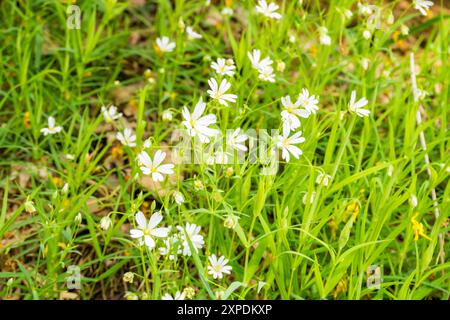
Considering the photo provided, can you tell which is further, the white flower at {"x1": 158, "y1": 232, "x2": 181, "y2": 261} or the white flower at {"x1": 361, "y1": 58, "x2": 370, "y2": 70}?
the white flower at {"x1": 361, "y1": 58, "x2": 370, "y2": 70}

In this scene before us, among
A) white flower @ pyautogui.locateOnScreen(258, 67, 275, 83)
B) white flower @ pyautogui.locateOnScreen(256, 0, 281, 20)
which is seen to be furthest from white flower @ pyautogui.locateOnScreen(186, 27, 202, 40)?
white flower @ pyautogui.locateOnScreen(258, 67, 275, 83)

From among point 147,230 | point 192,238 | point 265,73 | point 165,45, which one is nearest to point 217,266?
point 192,238

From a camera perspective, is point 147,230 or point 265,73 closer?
point 147,230

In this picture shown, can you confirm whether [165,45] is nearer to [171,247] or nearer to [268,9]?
[268,9]

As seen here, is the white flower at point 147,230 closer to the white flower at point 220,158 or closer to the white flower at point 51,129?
the white flower at point 220,158

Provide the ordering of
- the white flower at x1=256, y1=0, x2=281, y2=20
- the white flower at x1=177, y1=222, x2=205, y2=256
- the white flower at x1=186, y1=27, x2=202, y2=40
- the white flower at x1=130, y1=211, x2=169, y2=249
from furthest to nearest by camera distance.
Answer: the white flower at x1=186, y1=27, x2=202, y2=40
the white flower at x1=256, y1=0, x2=281, y2=20
the white flower at x1=177, y1=222, x2=205, y2=256
the white flower at x1=130, y1=211, x2=169, y2=249

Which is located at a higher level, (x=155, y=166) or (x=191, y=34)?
(x=191, y=34)

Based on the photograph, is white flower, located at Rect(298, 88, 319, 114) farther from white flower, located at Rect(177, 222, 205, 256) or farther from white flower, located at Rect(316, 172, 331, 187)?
white flower, located at Rect(177, 222, 205, 256)
